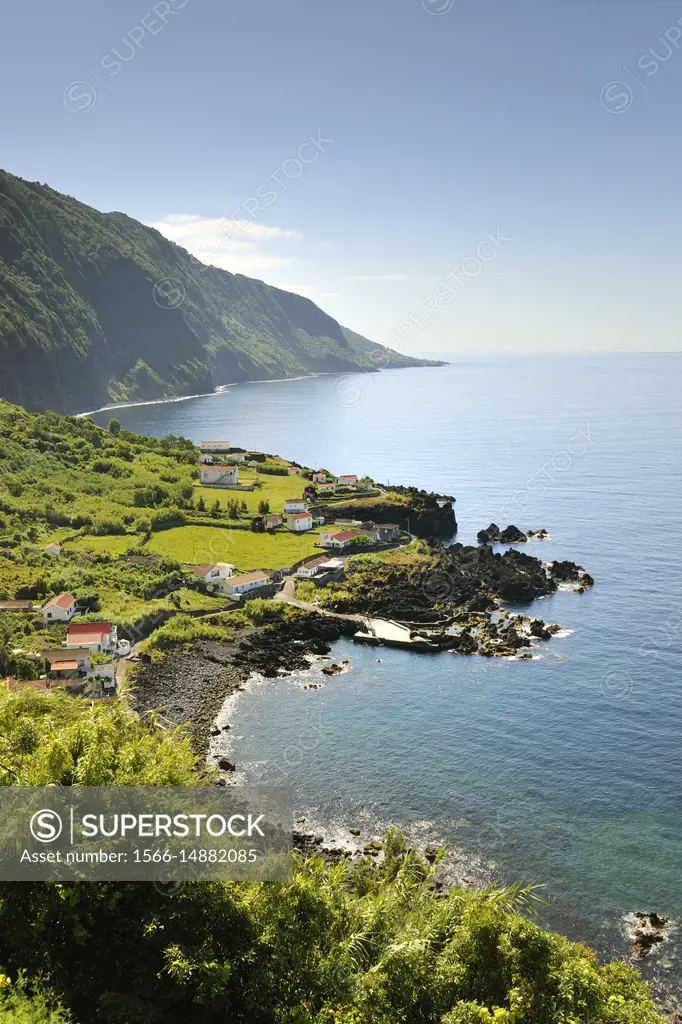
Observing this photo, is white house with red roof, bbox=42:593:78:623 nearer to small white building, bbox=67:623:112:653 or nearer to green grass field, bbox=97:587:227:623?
green grass field, bbox=97:587:227:623

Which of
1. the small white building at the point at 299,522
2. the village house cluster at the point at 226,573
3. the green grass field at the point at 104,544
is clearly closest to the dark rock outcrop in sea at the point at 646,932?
the village house cluster at the point at 226,573

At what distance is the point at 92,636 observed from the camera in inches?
2361

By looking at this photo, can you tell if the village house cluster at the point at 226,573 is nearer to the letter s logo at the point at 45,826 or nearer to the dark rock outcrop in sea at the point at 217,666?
the dark rock outcrop in sea at the point at 217,666

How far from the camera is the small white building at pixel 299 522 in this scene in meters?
101

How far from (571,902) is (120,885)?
24.3 metres

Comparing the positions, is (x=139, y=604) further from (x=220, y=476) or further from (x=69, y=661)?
(x=220, y=476)

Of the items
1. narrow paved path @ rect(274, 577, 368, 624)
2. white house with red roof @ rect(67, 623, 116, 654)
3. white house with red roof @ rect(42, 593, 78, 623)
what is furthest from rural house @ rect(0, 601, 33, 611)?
narrow paved path @ rect(274, 577, 368, 624)

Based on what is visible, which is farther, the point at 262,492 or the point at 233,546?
the point at 262,492

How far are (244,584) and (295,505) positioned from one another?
32089mm

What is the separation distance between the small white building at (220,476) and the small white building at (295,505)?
17.6m

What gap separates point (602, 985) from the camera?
931 inches

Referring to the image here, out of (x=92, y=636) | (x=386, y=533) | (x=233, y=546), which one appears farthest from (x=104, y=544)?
(x=386, y=533)

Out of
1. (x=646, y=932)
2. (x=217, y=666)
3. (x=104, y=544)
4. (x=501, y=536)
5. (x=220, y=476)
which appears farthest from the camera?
(x=220, y=476)

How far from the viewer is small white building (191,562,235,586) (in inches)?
3061
